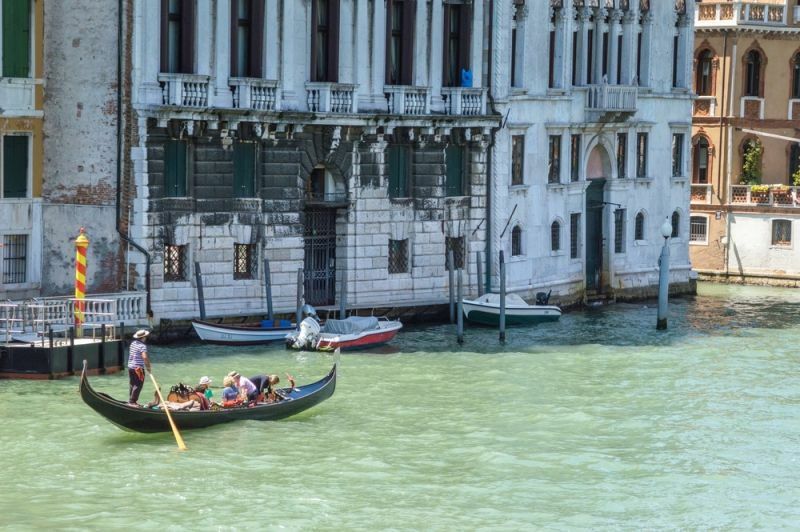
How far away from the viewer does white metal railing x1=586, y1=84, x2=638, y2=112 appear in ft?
145

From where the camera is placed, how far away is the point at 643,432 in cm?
2923

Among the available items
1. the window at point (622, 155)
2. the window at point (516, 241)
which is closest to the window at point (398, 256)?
the window at point (516, 241)

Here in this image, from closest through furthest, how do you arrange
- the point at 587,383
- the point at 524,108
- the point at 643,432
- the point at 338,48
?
the point at 643,432
the point at 587,383
the point at 338,48
the point at 524,108

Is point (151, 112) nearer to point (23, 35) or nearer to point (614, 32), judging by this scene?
point (23, 35)

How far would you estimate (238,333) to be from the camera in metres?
35.2

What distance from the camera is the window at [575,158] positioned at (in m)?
44.2

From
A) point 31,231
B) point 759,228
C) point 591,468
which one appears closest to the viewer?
point 591,468

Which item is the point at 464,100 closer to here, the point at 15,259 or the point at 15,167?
the point at 15,167

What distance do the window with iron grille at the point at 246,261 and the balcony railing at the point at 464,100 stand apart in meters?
5.44

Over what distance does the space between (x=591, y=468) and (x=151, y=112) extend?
12.3 meters

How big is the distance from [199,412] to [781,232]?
2576cm

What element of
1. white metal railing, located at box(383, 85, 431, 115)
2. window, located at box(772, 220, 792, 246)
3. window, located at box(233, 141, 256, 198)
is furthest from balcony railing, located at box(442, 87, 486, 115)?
window, located at box(772, 220, 792, 246)

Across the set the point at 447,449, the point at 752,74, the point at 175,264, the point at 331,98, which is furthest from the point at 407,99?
the point at 752,74

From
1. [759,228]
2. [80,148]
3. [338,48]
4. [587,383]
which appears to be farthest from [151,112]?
[759,228]
